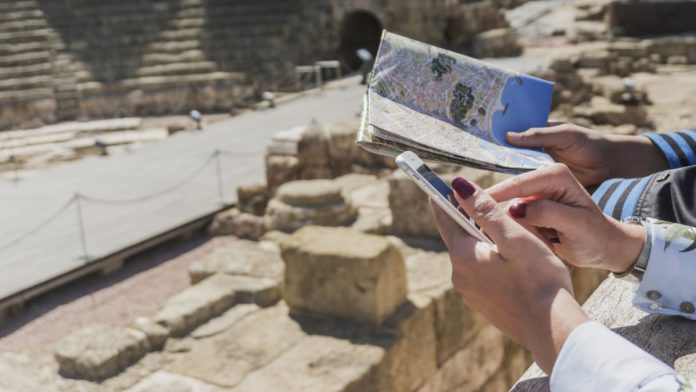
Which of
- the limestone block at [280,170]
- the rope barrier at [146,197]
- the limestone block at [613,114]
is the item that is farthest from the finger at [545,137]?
the limestone block at [613,114]

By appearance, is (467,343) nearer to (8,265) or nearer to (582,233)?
(582,233)

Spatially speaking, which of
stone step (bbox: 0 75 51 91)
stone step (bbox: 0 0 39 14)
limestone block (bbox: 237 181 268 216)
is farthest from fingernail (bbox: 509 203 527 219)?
stone step (bbox: 0 0 39 14)

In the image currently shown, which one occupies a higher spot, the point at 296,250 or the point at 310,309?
the point at 296,250

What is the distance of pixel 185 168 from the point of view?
10438 mm

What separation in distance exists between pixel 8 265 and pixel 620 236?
6.75 metres

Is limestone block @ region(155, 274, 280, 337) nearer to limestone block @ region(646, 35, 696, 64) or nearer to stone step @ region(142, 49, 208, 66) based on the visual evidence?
stone step @ region(142, 49, 208, 66)

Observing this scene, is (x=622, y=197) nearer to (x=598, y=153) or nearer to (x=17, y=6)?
(x=598, y=153)

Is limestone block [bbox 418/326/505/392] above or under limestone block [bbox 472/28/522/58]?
under

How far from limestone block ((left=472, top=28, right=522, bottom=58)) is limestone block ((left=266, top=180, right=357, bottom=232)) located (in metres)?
12.0

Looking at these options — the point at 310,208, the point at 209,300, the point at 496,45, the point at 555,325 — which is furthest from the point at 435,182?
the point at 496,45

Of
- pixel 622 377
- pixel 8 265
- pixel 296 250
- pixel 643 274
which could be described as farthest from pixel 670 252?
pixel 8 265

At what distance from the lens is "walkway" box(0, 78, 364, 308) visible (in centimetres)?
725

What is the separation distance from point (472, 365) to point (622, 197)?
11.9ft

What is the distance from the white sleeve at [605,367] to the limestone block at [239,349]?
10.3ft
